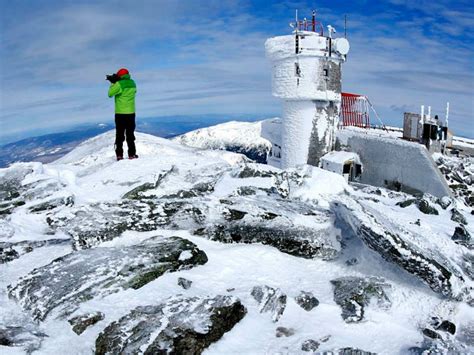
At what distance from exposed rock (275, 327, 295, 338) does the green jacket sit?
989cm

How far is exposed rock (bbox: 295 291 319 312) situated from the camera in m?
8.17

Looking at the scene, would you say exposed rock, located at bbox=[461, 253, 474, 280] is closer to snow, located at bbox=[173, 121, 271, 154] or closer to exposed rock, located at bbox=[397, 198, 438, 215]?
exposed rock, located at bbox=[397, 198, 438, 215]

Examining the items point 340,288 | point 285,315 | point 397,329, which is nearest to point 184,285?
point 285,315

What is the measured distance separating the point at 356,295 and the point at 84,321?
5325 mm

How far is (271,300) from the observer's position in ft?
26.4

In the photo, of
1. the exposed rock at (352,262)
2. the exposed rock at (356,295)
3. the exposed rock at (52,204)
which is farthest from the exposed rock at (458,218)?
the exposed rock at (52,204)

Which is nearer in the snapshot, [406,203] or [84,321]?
[84,321]

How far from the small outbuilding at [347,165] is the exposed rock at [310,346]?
1813 cm

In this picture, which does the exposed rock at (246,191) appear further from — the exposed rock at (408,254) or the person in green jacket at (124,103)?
the person in green jacket at (124,103)

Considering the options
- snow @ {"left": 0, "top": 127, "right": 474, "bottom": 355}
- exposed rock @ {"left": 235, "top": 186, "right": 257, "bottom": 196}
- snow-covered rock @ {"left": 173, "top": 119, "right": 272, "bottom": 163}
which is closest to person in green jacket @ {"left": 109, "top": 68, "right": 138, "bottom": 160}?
snow @ {"left": 0, "top": 127, "right": 474, "bottom": 355}

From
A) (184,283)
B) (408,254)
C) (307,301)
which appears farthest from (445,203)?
(184,283)

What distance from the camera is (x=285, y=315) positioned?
7926 millimetres

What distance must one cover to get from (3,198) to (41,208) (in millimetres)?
2780

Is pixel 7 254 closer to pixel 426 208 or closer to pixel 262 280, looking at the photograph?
pixel 262 280
